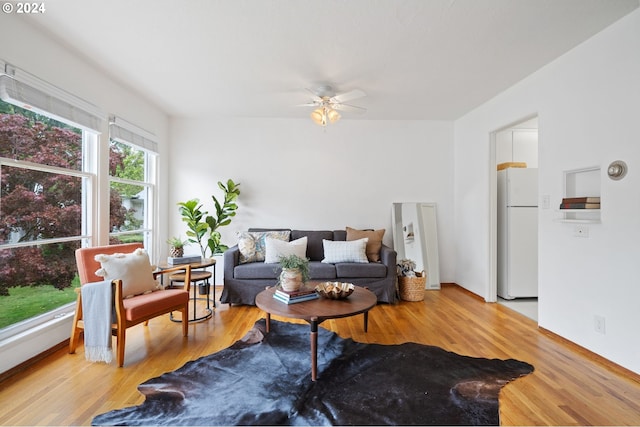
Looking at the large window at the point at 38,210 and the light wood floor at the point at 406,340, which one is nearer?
the light wood floor at the point at 406,340

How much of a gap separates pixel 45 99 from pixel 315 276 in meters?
3.05

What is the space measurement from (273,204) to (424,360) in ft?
10.0

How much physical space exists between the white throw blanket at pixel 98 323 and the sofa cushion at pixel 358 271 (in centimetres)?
233

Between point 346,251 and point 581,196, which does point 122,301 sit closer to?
point 346,251

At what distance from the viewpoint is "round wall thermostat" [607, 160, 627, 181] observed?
6.97 feet

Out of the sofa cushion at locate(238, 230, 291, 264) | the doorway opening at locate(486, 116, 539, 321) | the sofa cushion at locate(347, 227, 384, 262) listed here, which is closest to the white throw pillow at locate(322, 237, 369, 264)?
the sofa cushion at locate(347, 227, 384, 262)

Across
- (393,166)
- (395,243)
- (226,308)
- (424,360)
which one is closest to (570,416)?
(424,360)

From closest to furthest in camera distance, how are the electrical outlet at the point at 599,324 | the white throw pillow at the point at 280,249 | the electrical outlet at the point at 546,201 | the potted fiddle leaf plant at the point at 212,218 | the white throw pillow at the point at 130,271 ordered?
the electrical outlet at the point at 599,324 → the white throw pillow at the point at 130,271 → the electrical outlet at the point at 546,201 → the white throw pillow at the point at 280,249 → the potted fiddle leaf plant at the point at 212,218

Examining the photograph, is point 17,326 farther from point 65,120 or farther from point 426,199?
point 426,199

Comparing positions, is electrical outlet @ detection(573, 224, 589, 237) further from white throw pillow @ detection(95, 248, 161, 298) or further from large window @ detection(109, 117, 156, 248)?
large window @ detection(109, 117, 156, 248)

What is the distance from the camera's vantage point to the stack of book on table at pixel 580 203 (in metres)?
2.33

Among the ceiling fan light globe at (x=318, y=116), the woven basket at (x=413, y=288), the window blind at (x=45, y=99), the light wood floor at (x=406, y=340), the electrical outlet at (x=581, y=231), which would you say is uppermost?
the ceiling fan light globe at (x=318, y=116)

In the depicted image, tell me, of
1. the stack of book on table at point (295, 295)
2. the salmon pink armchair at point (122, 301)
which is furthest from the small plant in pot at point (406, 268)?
the salmon pink armchair at point (122, 301)

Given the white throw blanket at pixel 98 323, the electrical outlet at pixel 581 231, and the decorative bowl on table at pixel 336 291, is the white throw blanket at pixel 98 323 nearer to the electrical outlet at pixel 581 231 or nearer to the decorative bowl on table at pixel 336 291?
the decorative bowl on table at pixel 336 291
